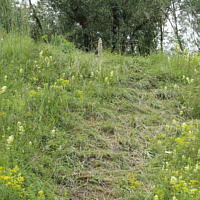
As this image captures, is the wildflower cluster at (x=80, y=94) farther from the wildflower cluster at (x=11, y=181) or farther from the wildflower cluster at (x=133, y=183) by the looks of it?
the wildflower cluster at (x=11, y=181)

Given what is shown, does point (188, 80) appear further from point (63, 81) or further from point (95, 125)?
point (63, 81)

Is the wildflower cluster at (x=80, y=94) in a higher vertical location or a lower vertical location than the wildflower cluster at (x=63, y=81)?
lower

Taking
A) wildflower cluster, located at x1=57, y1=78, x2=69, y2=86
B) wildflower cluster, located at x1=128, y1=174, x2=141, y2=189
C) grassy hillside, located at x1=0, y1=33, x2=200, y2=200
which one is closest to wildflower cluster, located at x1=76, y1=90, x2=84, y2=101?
grassy hillside, located at x1=0, y1=33, x2=200, y2=200

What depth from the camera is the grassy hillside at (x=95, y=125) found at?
2.10 m

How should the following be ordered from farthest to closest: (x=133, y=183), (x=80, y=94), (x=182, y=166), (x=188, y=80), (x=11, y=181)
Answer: (x=188, y=80)
(x=80, y=94)
(x=182, y=166)
(x=133, y=183)
(x=11, y=181)

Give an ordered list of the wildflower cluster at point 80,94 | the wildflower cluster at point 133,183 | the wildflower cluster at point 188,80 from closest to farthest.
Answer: the wildflower cluster at point 133,183 → the wildflower cluster at point 80,94 → the wildflower cluster at point 188,80

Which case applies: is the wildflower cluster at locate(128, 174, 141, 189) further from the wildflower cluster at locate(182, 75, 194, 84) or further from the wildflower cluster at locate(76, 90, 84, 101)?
the wildflower cluster at locate(182, 75, 194, 84)

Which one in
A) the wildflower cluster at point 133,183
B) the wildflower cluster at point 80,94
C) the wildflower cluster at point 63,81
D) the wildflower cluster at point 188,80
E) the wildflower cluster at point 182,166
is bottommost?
the wildflower cluster at point 133,183

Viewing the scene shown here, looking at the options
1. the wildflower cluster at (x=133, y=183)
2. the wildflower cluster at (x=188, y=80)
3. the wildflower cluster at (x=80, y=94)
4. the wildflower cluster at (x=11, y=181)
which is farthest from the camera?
the wildflower cluster at (x=188, y=80)

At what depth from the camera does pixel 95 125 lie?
3.12 meters

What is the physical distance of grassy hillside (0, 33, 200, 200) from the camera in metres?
2.10

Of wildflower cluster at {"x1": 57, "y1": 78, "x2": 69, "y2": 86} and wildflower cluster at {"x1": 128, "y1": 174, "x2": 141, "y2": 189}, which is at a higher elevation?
wildflower cluster at {"x1": 57, "y1": 78, "x2": 69, "y2": 86}

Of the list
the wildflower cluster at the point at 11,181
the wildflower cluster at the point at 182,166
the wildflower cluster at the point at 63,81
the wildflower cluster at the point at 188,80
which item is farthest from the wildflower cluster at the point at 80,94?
the wildflower cluster at the point at 188,80

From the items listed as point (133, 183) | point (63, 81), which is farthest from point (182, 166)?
point (63, 81)
